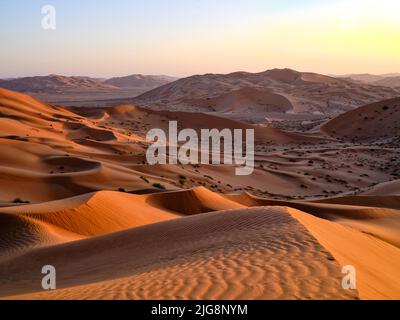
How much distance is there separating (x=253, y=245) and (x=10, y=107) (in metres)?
27.1

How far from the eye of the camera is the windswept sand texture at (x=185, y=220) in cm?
482

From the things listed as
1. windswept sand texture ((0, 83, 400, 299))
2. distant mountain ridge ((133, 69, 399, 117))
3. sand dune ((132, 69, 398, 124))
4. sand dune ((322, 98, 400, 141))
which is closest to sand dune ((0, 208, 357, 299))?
windswept sand texture ((0, 83, 400, 299))

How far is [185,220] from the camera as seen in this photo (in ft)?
30.9

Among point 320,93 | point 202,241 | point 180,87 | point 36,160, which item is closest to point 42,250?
point 202,241

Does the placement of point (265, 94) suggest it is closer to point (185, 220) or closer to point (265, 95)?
point (265, 95)

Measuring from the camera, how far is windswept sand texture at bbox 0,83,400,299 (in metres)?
4.82

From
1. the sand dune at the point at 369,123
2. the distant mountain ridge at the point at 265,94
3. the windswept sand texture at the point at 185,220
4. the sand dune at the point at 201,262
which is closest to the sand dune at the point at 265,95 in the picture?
the distant mountain ridge at the point at 265,94

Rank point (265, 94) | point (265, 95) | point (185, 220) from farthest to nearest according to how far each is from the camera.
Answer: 1. point (265, 94)
2. point (265, 95)
3. point (185, 220)

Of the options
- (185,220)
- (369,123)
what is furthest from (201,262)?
(369,123)

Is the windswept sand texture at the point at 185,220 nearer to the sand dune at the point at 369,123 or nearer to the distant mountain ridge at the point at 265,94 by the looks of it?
the sand dune at the point at 369,123

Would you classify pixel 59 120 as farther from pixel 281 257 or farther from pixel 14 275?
pixel 281 257

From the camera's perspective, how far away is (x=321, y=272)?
4719mm

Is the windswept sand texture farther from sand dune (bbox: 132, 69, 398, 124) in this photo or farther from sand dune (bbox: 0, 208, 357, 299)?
sand dune (bbox: 132, 69, 398, 124)

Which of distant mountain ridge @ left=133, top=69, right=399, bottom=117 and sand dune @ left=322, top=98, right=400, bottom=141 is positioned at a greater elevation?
distant mountain ridge @ left=133, top=69, right=399, bottom=117
